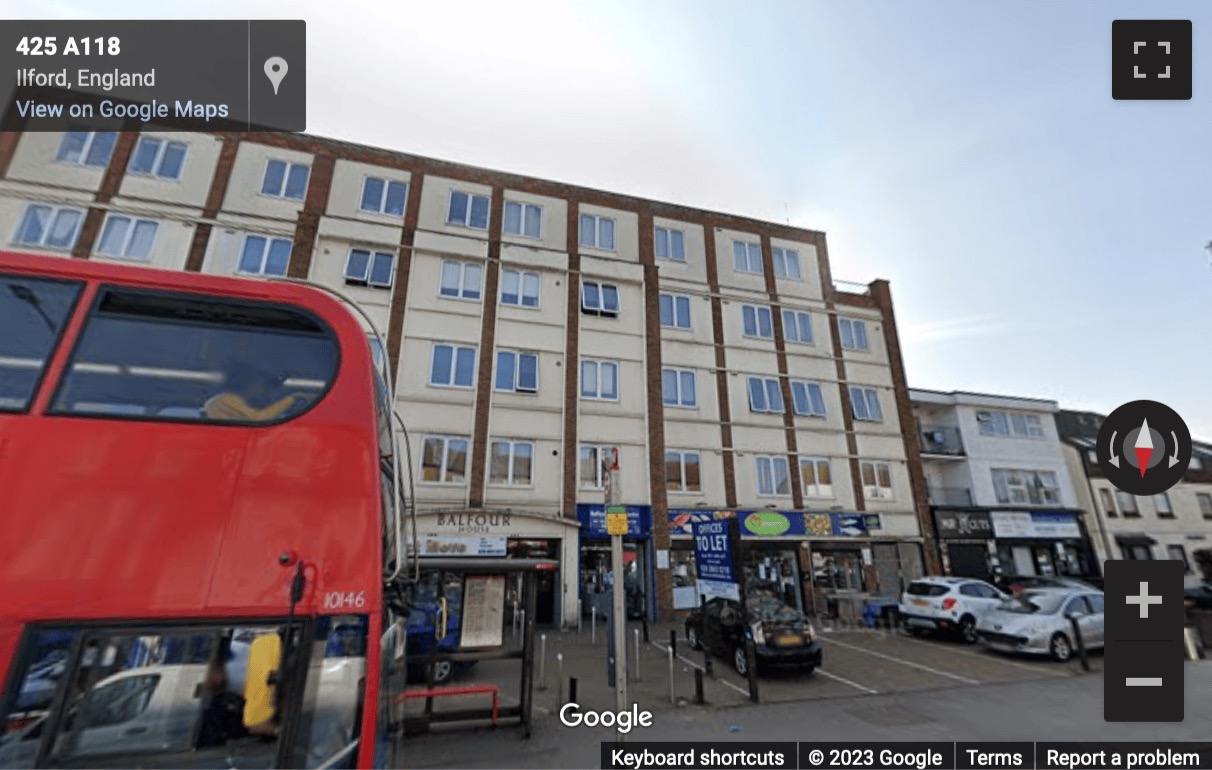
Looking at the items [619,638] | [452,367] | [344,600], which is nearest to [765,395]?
[452,367]

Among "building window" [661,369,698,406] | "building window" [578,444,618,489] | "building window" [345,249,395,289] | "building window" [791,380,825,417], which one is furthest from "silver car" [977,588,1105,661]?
"building window" [345,249,395,289]

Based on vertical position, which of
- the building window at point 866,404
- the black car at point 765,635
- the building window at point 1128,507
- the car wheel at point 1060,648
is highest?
the building window at point 866,404

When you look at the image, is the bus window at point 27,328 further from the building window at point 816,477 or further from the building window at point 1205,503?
the building window at point 1205,503

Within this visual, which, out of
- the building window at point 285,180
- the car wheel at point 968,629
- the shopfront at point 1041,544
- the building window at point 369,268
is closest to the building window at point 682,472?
the car wheel at point 968,629

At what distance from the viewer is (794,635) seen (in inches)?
400

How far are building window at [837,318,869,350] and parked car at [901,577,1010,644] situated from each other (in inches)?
435

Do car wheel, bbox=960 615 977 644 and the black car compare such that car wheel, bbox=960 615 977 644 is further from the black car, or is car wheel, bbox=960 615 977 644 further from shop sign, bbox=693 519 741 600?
shop sign, bbox=693 519 741 600

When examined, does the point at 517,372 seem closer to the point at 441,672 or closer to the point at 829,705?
the point at 441,672

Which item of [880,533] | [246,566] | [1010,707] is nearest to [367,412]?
[246,566]

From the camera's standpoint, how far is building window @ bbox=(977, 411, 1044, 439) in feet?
86.1

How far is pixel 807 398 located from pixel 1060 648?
11375 millimetres

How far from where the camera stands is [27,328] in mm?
3439

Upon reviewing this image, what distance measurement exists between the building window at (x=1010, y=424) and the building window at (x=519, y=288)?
23.8 metres

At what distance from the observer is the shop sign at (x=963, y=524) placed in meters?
22.2
